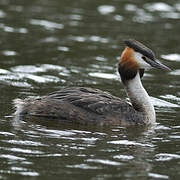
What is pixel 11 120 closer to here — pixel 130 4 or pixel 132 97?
pixel 132 97

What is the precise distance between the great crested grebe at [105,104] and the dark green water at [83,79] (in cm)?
21

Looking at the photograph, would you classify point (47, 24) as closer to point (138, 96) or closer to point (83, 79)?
point (83, 79)

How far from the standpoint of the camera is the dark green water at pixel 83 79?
8.61 m

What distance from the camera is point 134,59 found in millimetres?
11258

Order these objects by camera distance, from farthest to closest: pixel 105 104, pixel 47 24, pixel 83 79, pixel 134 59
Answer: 1. pixel 47 24
2. pixel 83 79
3. pixel 134 59
4. pixel 105 104

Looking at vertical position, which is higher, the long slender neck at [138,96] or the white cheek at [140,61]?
the white cheek at [140,61]

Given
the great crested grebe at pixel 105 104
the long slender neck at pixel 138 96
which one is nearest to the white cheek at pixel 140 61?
the great crested grebe at pixel 105 104

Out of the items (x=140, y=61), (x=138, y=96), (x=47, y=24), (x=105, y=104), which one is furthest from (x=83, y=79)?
(x=47, y=24)

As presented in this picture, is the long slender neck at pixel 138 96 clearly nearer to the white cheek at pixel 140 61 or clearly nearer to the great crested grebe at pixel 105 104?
the great crested grebe at pixel 105 104

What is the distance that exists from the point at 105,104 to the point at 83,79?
3.79 m

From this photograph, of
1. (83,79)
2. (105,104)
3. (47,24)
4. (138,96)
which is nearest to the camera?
(105,104)

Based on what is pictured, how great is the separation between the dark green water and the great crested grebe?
0.21 metres

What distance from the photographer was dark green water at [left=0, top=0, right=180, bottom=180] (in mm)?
8609

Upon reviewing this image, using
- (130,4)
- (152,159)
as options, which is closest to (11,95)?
(152,159)
